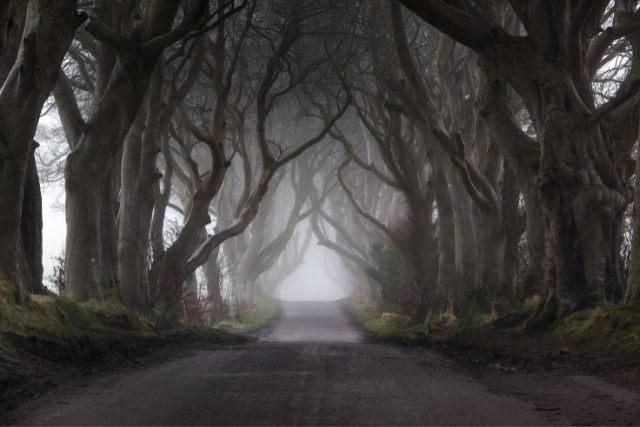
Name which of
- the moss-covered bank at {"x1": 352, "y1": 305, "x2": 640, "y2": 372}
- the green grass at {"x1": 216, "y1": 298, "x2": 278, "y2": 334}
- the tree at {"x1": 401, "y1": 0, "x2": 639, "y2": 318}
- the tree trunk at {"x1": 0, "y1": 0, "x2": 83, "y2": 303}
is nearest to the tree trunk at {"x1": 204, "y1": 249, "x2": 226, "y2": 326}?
the green grass at {"x1": 216, "y1": 298, "x2": 278, "y2": 334}

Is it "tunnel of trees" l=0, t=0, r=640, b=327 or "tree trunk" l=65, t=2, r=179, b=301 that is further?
"tree trunk" l=65, t=2, r=179, b=301

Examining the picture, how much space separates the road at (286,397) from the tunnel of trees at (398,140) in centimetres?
294

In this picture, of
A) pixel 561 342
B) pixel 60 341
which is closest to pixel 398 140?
pixel 561 342

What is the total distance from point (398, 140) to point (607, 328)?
1293cm

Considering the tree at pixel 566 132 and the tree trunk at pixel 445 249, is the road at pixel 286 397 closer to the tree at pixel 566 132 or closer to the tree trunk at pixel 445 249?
the tree at pixel 566 132

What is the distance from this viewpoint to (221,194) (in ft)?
112

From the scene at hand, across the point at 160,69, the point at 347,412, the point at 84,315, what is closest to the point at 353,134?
the point at 160,69

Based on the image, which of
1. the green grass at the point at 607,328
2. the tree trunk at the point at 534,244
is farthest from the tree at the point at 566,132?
the tree trunk at the point at 534,244

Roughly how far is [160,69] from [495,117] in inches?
279

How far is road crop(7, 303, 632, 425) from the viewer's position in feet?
20.0

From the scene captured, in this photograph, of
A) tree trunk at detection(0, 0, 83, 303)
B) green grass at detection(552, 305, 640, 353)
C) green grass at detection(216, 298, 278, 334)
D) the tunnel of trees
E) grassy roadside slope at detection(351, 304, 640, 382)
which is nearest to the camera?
grassy roadside slope at detection(351, 304, 640, 382)

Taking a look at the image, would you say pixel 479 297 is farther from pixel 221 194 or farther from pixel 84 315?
pixel 221 194

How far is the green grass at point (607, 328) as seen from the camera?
373 inches

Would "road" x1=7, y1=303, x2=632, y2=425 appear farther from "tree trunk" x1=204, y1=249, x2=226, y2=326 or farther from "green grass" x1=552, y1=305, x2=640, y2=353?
"tree trunk" x1=204, y1=249, x2=226, y2=326
